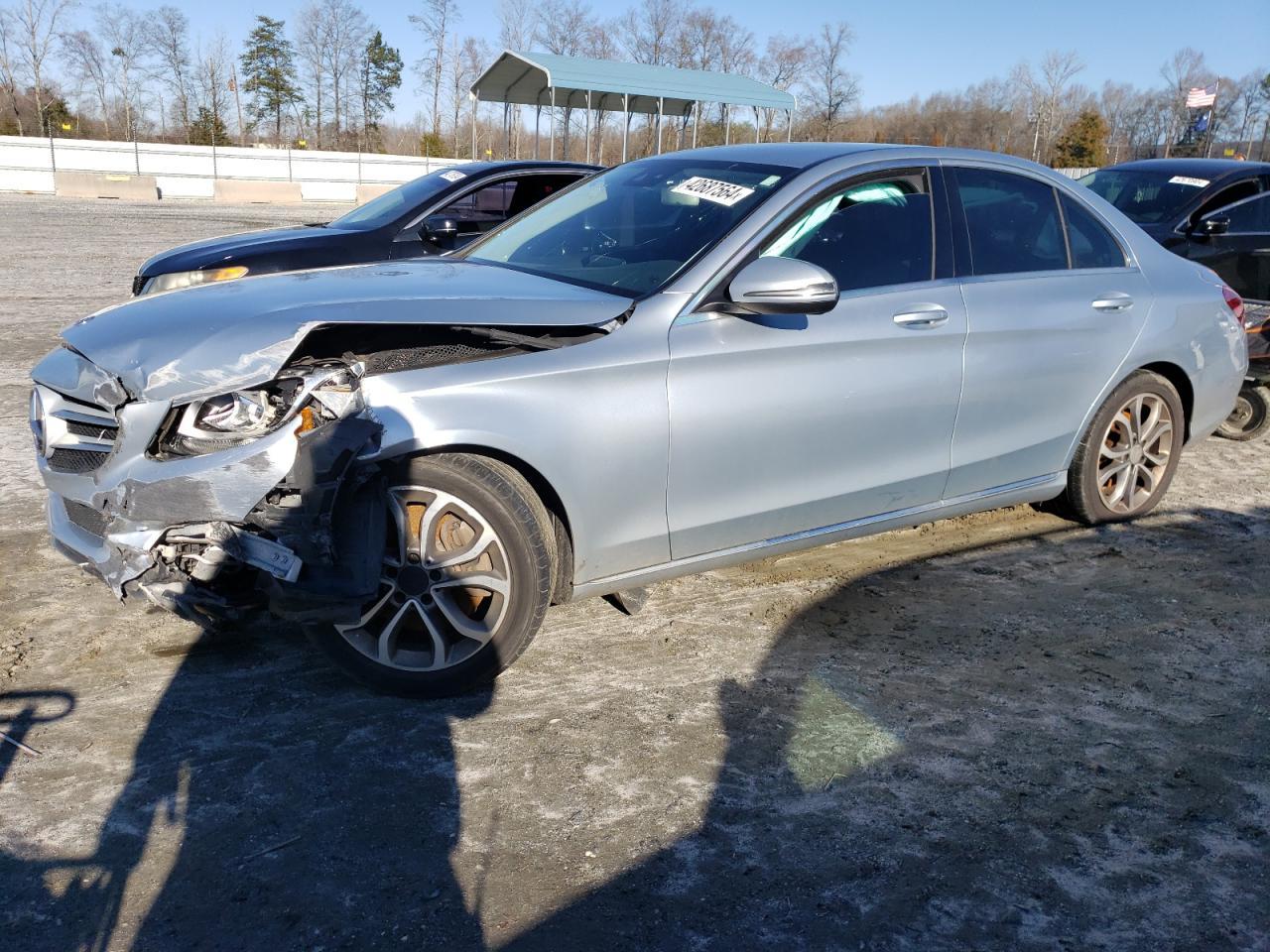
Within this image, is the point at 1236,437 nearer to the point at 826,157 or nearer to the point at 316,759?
the point at 826,157

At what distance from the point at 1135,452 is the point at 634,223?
9.23 feet

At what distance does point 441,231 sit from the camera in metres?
7.61

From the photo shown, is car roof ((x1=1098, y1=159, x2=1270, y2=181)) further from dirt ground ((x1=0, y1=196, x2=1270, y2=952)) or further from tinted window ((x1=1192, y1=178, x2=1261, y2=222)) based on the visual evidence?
dirt ground ((x1=0, y1=196, x2=1270, y2=952))

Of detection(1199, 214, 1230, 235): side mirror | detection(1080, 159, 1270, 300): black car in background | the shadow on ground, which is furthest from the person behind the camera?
detection(1199, 214, 1230, 235): side mirror

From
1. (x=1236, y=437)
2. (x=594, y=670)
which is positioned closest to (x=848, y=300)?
(x=594, y=670)

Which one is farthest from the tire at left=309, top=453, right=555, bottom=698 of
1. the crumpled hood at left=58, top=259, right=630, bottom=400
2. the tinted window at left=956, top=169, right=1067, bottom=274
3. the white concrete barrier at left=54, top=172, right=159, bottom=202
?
the white concrete barrier at left=54, top=172, right=159, bottom=202

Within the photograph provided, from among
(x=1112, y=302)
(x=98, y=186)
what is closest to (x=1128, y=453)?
(x=1112, y=302)

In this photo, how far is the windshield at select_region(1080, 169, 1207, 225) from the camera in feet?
29.3

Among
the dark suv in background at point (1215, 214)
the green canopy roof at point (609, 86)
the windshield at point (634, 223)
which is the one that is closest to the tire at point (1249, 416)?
the dark suv in background at point (1215, 214)

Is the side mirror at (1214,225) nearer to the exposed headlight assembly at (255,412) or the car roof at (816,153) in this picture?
the car roof at (816,153)

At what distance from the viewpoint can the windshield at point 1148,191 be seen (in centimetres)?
892

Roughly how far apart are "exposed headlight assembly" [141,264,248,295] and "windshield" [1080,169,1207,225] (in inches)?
272

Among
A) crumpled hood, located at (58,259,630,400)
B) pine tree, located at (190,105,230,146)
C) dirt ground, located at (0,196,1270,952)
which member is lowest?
dirt ground, located at (0,196,1270,952)

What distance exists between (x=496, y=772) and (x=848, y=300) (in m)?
2.17
